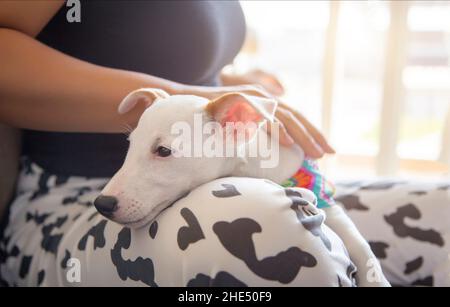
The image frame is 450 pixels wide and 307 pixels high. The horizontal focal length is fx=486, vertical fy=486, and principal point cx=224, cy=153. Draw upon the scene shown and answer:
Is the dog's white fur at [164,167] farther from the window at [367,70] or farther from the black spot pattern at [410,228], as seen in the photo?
the window at [367,70]

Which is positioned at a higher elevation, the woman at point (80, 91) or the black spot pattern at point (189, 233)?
the woman at point (80, 91)

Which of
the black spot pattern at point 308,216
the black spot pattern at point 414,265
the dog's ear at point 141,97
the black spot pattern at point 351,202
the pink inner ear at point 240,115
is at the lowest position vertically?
the black spot pattern at point 414,265

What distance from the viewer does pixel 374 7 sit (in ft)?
4.47

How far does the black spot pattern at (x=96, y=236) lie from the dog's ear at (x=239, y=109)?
7.8 inches

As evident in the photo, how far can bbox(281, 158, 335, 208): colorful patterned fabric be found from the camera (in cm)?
66

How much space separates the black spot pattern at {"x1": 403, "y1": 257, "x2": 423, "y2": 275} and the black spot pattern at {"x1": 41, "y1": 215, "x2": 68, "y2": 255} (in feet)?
1.67

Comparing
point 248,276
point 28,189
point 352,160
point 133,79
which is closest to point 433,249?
point 248,276

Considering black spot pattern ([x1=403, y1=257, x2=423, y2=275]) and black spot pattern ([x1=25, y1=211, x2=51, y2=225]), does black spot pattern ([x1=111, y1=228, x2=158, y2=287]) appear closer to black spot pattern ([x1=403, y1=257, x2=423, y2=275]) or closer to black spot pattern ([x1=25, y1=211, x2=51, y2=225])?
black spot pattern ([x1=25, y1=211, x2=51, y2=225])

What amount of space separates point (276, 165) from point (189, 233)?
206 mm

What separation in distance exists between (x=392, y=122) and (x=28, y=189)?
38.9 inches

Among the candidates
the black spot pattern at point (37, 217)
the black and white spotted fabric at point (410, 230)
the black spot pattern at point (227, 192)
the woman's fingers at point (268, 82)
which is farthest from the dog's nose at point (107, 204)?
the woman's fingers at point (268, 82)

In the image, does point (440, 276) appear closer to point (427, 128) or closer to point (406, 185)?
point (406, 185)

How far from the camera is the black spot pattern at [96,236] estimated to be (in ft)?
1.94
